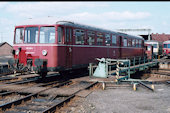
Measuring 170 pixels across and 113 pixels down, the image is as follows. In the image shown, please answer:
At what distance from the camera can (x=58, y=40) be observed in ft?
35.4

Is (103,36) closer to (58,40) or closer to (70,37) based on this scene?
(70,37)

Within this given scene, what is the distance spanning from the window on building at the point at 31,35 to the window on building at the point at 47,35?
357mm

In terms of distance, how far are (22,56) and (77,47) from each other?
3148mm

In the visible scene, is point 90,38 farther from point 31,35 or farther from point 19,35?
point 19,35

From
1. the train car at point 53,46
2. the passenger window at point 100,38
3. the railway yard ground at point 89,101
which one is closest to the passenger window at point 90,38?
the train car at point 53,46

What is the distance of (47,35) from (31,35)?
1020mm

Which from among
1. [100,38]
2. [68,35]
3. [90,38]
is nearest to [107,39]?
[100,38]

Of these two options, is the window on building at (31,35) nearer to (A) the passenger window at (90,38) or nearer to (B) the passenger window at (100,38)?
(A) the passenger window at (90,38)

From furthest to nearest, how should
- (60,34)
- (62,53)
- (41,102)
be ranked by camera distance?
(62,53)
(60,34)
(41,102)

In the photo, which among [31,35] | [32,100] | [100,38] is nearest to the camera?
[32,100]

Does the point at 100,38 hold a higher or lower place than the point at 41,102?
higher

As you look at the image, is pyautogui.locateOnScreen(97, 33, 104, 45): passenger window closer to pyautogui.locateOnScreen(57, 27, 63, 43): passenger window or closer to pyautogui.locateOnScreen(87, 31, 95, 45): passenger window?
pyautogui.locateOnScreen(87, 31, 95, 45): passenger window

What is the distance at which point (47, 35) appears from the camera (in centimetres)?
1091

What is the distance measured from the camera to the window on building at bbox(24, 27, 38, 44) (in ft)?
36.5
